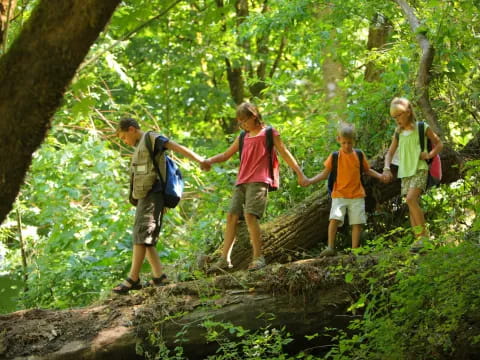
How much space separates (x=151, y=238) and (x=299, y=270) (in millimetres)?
1450

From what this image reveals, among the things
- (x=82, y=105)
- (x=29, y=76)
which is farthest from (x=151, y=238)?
(x=29, y=76)

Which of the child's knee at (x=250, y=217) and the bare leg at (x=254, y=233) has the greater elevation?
the child's knee at (x=250, y=217)

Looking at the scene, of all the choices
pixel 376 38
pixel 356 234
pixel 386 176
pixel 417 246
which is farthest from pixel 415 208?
pixel 376 38

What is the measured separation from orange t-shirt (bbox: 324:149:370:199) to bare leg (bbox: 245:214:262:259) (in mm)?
883

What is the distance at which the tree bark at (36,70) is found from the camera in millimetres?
2545

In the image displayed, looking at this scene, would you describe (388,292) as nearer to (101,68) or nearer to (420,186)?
(420,186)

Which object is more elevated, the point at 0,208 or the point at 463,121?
the point at 463,121

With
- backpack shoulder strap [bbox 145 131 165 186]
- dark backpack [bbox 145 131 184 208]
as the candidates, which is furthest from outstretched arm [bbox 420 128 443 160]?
backpack shoulder strap [bbox 145 131 165 186]

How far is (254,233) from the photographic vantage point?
6.75m

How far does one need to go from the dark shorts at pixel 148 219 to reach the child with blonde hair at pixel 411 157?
7.56 feet

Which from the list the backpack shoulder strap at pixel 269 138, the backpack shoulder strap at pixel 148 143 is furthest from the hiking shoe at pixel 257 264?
the backpack shoulder strap at pixel 148 143

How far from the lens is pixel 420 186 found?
685cm

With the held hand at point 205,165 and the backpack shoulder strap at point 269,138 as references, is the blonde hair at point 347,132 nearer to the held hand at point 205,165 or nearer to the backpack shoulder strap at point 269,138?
the backpack shoulder strap at point 269,138

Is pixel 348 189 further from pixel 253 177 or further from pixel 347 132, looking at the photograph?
pixel 253 177
